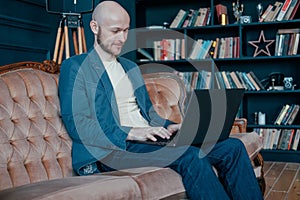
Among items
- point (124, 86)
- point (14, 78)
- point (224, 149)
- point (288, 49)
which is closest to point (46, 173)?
point (14, 78)

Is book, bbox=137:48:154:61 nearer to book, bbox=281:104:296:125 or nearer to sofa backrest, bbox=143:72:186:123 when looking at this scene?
book, bbox=281:104:296:125

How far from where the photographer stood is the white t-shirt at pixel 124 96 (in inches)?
86.1

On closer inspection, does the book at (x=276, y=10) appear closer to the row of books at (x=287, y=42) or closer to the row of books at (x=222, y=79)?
the row of books at (x=287, y=42)

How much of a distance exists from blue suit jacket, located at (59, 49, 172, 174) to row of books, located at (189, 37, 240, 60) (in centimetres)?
250

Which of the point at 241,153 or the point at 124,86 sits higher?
the point at 124,86

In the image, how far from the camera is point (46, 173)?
75.7 inches

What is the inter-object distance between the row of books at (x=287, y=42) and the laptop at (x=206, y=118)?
2.34 metres

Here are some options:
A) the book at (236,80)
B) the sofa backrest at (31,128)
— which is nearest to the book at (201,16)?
the book at (236,80)

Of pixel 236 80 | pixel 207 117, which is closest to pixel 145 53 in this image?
pixel 236 80

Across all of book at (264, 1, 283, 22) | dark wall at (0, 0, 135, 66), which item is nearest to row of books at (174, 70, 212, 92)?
book at (264, 1, 283, 22)

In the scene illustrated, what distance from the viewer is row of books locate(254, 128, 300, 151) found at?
13.6 ft

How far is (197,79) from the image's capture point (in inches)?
177

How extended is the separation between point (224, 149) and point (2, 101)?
1.02m

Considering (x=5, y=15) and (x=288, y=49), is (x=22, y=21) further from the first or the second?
(x=288, y=49)
